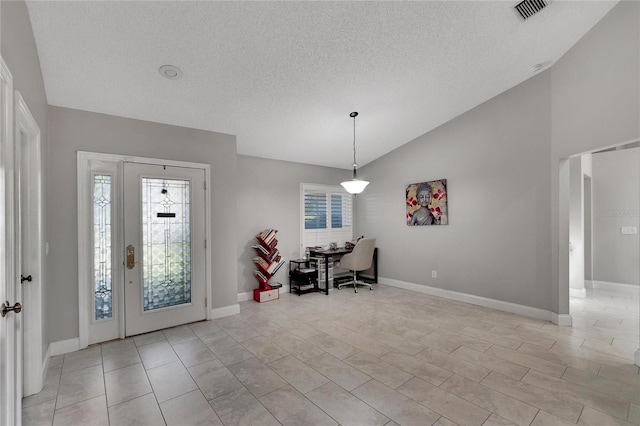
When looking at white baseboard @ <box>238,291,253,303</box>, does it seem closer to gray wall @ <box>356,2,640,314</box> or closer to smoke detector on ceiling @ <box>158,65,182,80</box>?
gray wall @ <box>356,2,640,314</box>

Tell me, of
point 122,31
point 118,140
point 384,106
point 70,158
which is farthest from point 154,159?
point 384,106

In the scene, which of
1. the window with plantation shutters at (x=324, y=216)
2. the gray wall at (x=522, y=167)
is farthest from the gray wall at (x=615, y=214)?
the window with plantation shutters at (x=324, y=216)

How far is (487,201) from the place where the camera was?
14.1 feet

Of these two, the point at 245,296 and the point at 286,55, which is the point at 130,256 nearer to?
the point at 245,296

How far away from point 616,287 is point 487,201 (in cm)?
320

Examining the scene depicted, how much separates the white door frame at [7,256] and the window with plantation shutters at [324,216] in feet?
13.9

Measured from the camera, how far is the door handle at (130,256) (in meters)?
3.32

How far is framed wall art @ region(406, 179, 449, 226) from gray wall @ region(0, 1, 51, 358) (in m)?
4.94

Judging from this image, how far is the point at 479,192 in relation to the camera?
4.39 m

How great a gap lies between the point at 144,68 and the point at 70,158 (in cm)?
132

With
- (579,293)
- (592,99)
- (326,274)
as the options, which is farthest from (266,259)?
(579,293)

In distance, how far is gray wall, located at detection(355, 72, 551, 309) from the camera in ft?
12.4

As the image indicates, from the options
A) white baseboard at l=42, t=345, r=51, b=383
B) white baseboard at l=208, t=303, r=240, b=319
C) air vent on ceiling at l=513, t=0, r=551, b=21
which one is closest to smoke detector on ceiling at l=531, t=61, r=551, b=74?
air vent on ceiling at l=513, t=0, r=551, b=21

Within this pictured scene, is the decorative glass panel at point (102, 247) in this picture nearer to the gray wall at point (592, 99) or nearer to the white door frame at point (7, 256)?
the white door frame at point (7, 256)
